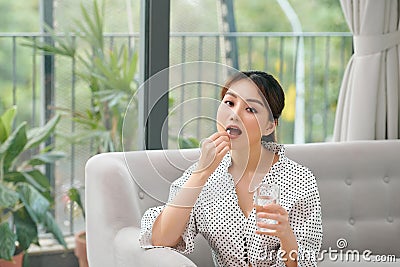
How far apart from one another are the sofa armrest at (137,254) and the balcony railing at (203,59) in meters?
1.29

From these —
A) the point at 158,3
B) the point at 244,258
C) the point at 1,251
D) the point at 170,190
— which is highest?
the point at 158,3

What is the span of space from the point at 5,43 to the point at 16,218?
37.7 inches

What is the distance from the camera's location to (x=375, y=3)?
11.0 feet

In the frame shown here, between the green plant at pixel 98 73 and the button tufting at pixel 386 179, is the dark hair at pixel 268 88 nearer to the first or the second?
the button tufting at pixel 386 179

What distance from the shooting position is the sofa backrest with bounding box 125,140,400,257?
306cm

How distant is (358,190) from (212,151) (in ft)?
3.29

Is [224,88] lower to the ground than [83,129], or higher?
higher

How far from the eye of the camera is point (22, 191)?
11.4 feet

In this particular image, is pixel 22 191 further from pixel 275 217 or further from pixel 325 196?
pixel 275 217

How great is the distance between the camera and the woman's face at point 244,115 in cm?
230

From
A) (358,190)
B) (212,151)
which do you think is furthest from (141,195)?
(358,190)

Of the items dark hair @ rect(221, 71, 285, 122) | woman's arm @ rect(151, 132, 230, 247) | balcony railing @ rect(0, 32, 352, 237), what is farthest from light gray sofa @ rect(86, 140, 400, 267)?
balcony railing @ rect(0, 32, 352, 237)

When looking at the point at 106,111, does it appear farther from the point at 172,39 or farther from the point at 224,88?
the point at 224,88

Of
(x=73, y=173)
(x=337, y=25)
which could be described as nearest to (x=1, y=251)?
(x=73, y=173)
